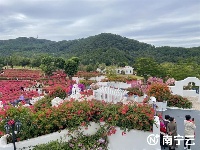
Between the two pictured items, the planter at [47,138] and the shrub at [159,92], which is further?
the shrub at [159,92]

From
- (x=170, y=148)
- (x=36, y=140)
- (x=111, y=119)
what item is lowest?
(x=170, y=148)

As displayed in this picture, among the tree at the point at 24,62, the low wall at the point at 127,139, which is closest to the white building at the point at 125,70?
the tree at the point at 24,62

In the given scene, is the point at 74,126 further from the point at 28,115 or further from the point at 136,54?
the point at 136,54

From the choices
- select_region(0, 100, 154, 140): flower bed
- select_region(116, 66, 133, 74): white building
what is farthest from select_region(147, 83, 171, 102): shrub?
select_region(116, 66, 133, 74): white building

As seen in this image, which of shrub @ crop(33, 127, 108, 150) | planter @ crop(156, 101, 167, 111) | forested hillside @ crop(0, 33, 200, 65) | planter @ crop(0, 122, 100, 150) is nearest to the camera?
planter @ crop(0, 122, 100, 150)

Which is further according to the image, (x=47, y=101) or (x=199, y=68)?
(x=199, y=68)

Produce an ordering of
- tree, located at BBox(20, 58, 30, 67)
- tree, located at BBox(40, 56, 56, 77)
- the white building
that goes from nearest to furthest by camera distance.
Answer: tree, located at BBox(40, 56, 56, 77) → the white building → tree, located at BBox(20, 58, 30, 67)

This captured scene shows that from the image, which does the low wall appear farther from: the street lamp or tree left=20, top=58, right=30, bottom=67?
tree left=20, top=58, right=30, bottom=67

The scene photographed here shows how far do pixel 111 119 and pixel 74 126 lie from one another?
94 cm

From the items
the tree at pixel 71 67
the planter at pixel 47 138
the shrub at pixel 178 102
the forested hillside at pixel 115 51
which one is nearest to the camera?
the planter at pixel 47 138

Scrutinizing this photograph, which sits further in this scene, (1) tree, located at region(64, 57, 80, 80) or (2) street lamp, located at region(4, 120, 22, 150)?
(1) tree, located at region(64, 57, 80, 80)

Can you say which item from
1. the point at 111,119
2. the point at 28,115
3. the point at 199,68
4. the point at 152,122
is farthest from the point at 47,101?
the point at 199,68

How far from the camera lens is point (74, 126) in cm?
570

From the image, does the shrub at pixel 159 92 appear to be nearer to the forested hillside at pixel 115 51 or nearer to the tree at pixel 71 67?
the tree at pixel 71 67
